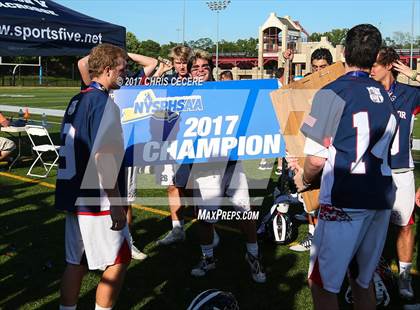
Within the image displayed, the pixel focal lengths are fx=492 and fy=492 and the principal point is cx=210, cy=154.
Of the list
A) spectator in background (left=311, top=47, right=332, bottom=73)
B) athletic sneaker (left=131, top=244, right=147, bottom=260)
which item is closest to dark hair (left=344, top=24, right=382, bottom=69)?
spectator in background (left=311, top=47, right=332, bottom=73)

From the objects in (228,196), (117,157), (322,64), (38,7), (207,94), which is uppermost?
(38,7)

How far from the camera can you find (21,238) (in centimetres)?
591

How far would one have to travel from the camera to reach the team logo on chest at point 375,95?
2.83 meters

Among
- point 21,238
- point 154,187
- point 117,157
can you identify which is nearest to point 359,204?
point 117,157

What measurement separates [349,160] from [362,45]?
0.67 meters

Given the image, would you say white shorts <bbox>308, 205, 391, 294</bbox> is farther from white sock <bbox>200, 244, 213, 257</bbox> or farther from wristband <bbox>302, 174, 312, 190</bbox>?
white sock <bbox>200, 244, 213, 257</bbox>

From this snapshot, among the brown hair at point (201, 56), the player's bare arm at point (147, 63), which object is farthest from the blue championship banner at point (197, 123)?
the player's bare arm at point (147, 63)

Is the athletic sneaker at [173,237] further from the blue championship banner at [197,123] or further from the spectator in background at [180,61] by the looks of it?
the spectator in background at [180,61]

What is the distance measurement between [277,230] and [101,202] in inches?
119

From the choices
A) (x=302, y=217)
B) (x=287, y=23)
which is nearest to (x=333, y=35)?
(x=287, y=23)

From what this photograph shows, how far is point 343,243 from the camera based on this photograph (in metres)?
2.88

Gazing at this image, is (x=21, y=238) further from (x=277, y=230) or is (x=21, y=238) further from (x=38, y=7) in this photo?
(x=38, y=7)

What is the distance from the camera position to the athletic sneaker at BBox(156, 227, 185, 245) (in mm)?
5887

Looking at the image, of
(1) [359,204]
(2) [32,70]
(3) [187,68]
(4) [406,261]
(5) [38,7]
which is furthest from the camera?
(2) [32,70]
